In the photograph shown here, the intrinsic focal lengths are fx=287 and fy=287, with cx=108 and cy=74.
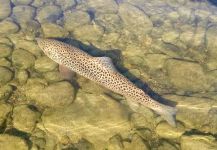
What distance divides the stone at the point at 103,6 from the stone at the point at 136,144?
294 inches

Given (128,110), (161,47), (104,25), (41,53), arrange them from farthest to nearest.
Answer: (104,25) → (161,47) → (41,53) → (128,110)

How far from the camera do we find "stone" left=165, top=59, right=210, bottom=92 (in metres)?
10.2

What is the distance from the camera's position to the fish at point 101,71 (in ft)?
29.6

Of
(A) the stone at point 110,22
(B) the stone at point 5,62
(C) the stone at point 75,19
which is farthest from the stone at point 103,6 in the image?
(B) the stone at point 5,62

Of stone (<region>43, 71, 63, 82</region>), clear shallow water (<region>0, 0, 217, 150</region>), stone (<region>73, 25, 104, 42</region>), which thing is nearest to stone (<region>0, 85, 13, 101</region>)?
clear shallow water (<region>0, 0, 217, 150</region>)

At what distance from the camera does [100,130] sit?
8617 millimetres

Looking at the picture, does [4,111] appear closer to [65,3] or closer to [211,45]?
[65,3]

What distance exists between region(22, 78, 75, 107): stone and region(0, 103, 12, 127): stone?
0.78 m

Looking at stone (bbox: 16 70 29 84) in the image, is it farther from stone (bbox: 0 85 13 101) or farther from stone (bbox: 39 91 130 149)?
stone (bbox: 39 91 130 149)

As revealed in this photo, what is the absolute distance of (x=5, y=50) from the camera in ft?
34.3

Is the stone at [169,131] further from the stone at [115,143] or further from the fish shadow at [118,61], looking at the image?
the stone at [115,143]

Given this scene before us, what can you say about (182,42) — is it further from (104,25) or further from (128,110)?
(128,110)

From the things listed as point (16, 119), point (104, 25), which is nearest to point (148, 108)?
point (16, 119)

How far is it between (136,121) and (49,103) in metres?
2.78
